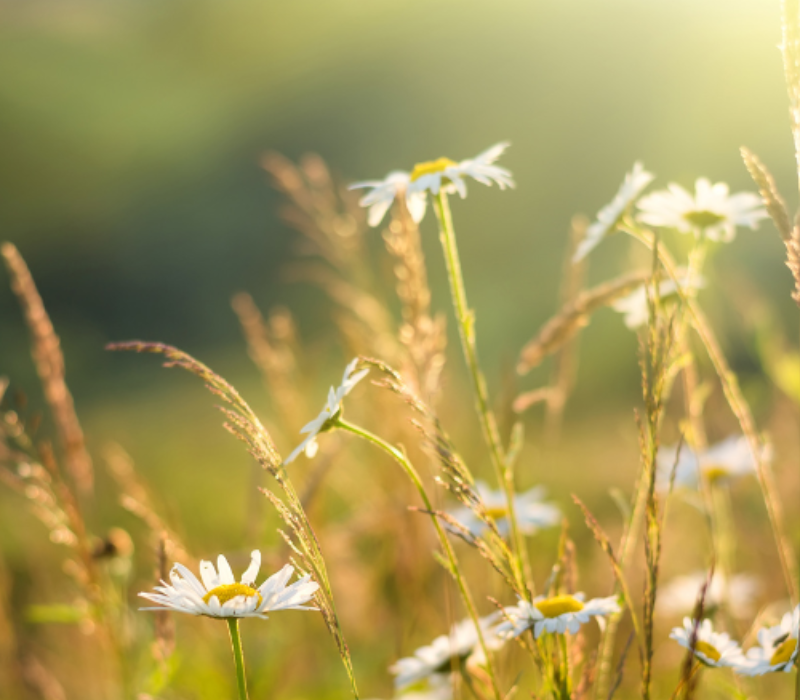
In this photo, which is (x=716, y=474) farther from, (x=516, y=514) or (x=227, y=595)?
(x=227, y=595)

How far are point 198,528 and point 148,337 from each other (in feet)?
24.8

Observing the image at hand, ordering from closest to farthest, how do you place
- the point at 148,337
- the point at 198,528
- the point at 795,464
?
the point at 795,464 < the point at 198,528 < the point at 148,337

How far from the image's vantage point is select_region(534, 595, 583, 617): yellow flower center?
72 cm

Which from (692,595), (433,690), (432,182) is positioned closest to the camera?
(432,182)

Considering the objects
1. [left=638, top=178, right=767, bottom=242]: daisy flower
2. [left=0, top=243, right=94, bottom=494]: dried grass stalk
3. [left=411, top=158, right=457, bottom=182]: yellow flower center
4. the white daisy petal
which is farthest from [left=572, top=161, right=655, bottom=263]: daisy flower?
[left=0, top=243, right=94, bottom=494]: dried grass stalk

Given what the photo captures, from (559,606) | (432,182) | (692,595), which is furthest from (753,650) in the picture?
(692,595)

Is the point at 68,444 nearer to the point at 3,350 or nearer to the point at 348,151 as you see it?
the point at 3,350

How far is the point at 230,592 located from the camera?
0.69m

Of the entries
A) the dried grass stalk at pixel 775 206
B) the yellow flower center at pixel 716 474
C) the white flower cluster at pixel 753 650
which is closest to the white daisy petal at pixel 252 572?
the white flower cluster at pixel 753 650

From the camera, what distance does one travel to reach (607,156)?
1013cm

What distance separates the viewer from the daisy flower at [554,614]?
0.68 meters

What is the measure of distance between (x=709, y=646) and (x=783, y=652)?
8 centimetres

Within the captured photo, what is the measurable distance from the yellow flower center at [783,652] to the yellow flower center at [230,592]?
462mm

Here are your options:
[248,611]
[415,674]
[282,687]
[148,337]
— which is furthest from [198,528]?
[148,337]
